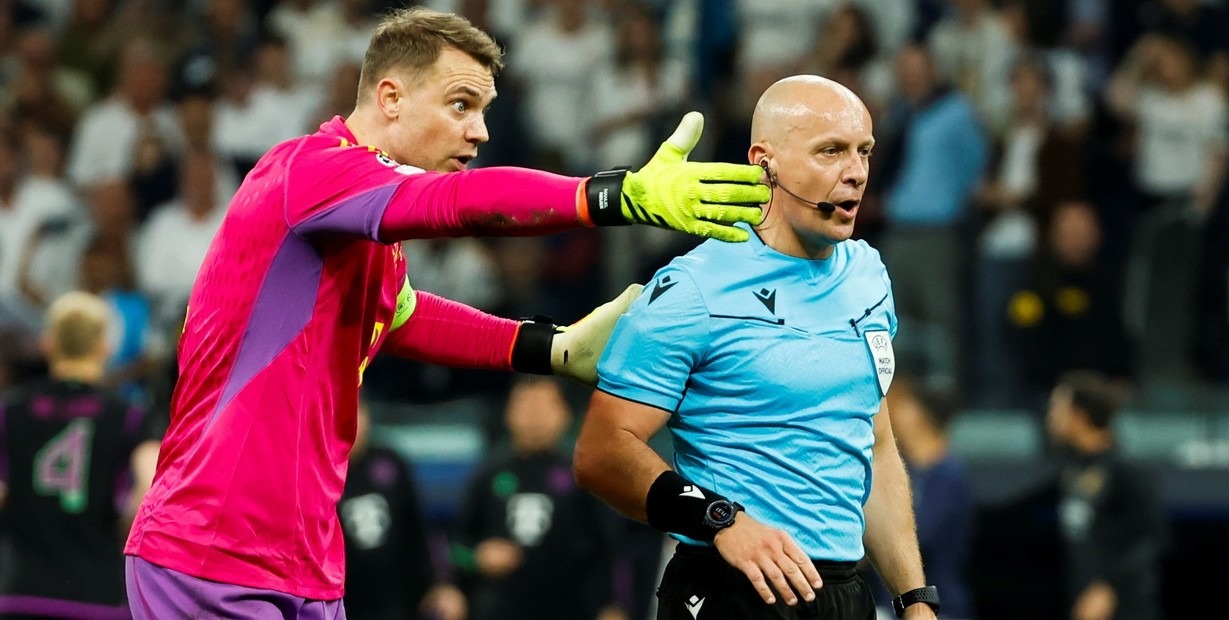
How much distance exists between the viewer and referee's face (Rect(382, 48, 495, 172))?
13.4 feet

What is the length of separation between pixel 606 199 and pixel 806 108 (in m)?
1.19

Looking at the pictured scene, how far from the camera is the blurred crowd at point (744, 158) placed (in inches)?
411

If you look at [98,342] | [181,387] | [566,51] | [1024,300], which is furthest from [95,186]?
[181,387]

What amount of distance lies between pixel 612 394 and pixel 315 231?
0.90 metres

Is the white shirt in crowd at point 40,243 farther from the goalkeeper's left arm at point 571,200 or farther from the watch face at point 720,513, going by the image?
the goalkeeper's left arm at point 571,200

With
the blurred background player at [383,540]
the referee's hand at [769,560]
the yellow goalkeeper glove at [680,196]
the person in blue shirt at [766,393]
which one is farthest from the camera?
the blurred background player at [383,540]

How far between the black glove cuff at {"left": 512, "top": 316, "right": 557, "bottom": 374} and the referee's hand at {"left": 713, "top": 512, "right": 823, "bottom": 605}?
0.73 m

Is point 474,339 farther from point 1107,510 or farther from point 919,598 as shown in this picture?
point 1107,510

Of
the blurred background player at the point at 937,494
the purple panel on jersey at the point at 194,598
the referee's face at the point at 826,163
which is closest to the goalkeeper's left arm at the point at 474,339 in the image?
the referee's face at the point at 826,163

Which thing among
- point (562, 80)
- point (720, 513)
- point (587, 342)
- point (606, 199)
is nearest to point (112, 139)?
point (562, 80)

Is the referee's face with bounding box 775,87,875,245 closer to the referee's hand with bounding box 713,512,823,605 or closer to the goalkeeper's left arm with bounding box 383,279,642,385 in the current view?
the goalkeeper's left arm with bounding box 383,279,642,385

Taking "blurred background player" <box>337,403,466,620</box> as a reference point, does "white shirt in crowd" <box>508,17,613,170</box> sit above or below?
above

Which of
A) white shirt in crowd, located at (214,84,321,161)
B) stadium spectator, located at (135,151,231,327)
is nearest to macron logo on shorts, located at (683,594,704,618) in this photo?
stadium spectator, located at (135,151,231,327)

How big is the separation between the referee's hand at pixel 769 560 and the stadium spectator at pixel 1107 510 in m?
5.52
